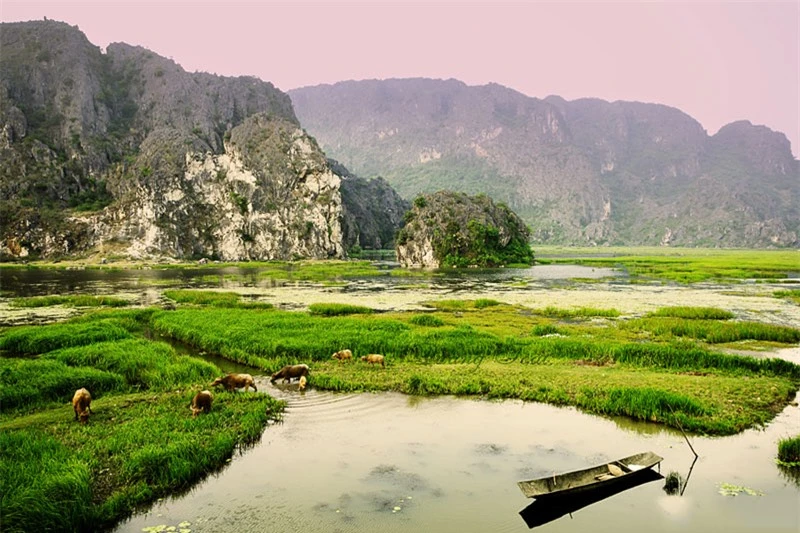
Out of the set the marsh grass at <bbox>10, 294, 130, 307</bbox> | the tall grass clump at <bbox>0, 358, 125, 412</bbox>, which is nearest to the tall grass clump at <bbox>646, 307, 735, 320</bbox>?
the tall grass clump at <bbox>0, 358, 125, 412</bbox>

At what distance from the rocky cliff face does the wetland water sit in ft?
441

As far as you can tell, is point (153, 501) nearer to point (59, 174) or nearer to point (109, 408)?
point (109, 408)

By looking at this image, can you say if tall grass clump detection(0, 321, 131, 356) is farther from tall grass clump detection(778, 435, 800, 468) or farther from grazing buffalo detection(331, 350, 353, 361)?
tall grass clump detection(778, 435, 800, 468)

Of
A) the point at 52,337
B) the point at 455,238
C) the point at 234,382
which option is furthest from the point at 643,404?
the point at 455,238

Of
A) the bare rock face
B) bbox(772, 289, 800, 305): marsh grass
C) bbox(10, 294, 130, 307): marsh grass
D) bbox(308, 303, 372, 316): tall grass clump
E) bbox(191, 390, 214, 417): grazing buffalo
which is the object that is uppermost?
the bare rock face

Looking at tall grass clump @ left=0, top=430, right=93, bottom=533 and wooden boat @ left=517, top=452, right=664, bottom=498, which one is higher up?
tall grass clump @ left=0, top=430, right=93, bottom=533

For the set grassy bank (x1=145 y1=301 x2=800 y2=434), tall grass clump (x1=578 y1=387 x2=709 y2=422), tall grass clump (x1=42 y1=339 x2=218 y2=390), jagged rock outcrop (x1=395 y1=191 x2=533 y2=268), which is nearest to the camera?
tall grass clump (x1=578 y1=387 x2=709 y2=422)

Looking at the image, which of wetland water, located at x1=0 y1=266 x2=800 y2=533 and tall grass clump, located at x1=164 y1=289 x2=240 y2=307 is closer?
wetland water, located at x1=0 y1=266 x2=800 y2=533

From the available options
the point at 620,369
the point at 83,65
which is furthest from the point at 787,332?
the point at 83,65

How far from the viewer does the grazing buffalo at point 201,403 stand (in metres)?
14.9

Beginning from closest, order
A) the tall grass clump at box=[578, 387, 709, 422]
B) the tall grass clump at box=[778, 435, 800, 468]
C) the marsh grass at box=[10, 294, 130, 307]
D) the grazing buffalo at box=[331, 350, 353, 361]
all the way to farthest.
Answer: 1. the tall grass clump at box=[778, 435, 800, 468]
2. the tall grass clump at box=[578, 387, 709, 422]
3. the grazing buffalo at box=[331, 350, 353, 361]
4. the marsh grass at box=[10, 294, 130, 307]

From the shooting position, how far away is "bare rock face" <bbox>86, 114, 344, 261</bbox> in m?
140

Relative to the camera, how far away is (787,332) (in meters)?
29.3

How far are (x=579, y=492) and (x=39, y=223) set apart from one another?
15214cm
